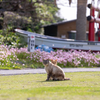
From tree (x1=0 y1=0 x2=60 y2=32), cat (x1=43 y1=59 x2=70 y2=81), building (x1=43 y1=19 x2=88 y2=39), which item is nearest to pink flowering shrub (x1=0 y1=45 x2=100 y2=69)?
cat (x1=43 y1=59 x2=70 y2=81)

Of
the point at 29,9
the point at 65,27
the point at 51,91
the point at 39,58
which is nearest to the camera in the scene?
the point at 51,91

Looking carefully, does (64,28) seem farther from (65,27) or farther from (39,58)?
(39,58)

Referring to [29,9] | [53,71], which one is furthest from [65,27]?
[53,71]

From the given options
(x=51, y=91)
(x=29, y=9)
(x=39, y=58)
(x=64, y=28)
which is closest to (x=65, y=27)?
(x=64, y=28)

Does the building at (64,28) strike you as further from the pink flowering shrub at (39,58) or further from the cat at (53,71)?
the cat at (53,71)

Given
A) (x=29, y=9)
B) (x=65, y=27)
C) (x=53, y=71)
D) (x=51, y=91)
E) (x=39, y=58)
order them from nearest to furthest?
(x=51, y=91) < (x=53, y=71) < (x=39, y=58) < (x=29, y=9) < (x=65, y=27)

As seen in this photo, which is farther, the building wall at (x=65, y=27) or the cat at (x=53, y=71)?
the building wall at (x=65, y=27)

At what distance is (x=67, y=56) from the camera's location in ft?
58.0

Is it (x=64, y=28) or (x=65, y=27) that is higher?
(x=65, y=27)

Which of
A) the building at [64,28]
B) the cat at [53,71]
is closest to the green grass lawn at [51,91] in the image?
the cat at [53,71]


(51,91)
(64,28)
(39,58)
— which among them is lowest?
(51,91)

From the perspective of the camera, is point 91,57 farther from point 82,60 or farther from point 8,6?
point 8,6

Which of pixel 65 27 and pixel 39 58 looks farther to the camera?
pixel 65 27

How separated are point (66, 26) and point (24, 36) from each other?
1293cm
